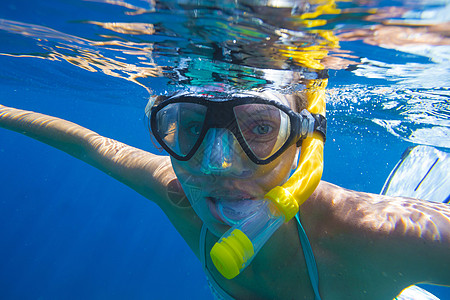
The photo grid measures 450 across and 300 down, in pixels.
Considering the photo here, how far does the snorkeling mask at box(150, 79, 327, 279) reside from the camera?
199 cm

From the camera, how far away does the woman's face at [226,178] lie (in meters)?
2.14

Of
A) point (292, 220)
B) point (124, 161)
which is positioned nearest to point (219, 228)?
point (292, 220)

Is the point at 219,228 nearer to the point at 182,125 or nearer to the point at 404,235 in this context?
the point at 182,125

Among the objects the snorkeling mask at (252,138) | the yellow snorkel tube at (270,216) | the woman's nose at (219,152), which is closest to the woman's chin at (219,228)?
the snorkeling mask at (252,138)

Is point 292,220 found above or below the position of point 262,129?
below

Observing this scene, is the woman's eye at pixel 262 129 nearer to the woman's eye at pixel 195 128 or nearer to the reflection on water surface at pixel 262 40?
the woman's eye at pixel 195 128

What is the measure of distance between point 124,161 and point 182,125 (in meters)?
1.83

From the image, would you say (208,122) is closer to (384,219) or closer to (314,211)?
(314,211)

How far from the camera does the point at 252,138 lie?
2.31m

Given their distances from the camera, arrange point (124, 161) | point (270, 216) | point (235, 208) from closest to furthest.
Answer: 1. point (270, 216)
2. point (235, 208)
3. point (124, 161)

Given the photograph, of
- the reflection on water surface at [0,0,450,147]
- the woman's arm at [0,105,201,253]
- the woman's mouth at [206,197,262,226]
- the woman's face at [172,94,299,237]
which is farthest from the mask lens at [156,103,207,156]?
the reflection on water surface at [0,0,450,147]

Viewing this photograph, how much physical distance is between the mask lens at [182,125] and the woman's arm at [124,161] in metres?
0.88

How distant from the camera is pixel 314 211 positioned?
2498 mm

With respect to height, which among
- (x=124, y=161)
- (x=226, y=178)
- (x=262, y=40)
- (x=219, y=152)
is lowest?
(x=124, y=161)
